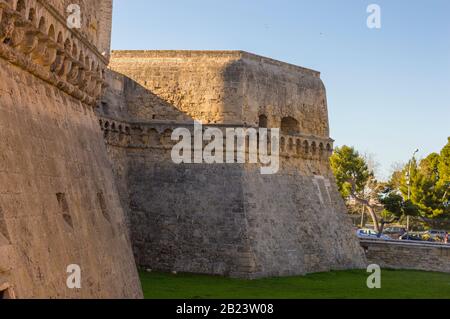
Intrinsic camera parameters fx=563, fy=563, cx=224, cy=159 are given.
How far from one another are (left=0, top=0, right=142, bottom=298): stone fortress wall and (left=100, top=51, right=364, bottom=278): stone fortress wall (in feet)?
24.7

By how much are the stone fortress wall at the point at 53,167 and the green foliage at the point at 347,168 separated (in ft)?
114

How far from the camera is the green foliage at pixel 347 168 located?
45438 mm

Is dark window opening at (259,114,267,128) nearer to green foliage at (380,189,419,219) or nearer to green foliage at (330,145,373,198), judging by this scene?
green foliage at (380,189,419,219)

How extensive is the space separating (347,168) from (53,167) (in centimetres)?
3940

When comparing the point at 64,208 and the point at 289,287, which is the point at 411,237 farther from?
the point at 64,208

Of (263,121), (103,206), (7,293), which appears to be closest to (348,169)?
(263,121)

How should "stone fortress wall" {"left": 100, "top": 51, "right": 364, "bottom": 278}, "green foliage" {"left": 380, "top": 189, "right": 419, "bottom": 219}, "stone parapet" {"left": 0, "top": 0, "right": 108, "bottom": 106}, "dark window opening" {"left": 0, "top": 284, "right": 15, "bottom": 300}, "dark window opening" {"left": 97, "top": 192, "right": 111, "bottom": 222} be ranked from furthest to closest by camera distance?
1. "green foliage" {"left": 380, "top": 189, "right": 419, "bottom": 219}
2. "stone fortress wall" {"left": 100, "top": 51, "right": 364, "bottom": 278}
3. "dark window opening" {"left": 97, "top": 192, "right": 111, "bottom": 222}
4. "stone parapet" {"left": 0, "top": 0, "right": 108, "bottom": 106}
5. "dark window opening" {"left": 0, "top": 284, "right": 15, "bottom": 300}

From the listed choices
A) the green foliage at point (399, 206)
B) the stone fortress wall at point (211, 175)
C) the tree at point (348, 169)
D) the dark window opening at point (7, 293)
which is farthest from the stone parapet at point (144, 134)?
the tree at point (348, 169)

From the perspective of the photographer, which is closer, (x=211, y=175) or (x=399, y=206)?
(x=211, y=175)

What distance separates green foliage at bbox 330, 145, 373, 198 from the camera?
45.4m

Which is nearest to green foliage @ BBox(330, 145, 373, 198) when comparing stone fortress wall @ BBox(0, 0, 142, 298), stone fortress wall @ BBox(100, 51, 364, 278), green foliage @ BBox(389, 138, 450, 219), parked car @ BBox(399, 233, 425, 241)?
green foliage @ BBox(389, 138, 450, 219)

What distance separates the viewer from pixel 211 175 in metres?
20.8

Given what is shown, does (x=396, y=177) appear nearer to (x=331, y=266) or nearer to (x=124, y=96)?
(x=331, y=266)
